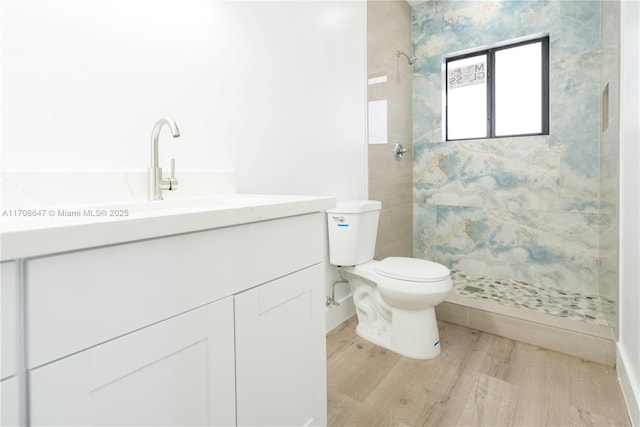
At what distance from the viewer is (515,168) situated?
2.63 metres

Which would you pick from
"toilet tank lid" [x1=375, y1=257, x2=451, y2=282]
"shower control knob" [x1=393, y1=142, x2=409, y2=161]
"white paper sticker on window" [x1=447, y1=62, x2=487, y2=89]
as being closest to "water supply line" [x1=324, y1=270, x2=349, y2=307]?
"toilet tank lid" [x1=375, y1=257, x2=451, y2=282]

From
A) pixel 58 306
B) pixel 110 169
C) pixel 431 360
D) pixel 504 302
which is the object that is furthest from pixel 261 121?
pixel 504 302

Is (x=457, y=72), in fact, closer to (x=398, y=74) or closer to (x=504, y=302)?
(x=398, y=74)

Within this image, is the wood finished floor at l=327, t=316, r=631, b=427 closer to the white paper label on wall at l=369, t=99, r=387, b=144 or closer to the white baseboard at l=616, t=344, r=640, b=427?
the white baseboard at l=616, t=344, r=640, b=427

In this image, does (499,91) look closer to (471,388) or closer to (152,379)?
(471,388)

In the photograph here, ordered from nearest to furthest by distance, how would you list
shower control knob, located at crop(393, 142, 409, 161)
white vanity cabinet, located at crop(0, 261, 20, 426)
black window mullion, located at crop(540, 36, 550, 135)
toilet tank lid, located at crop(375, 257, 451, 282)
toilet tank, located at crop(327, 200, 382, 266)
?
white vanity cabinet, located at crop(0, 261, 20, 426) < toilet tank lid, located at crop(375, 257, 451, 282) < toilet tank, located at crop(327, 200, 382, 266) < black window mullion, located at crop(540, 36, 550, 135) < shower control knob, located at crop(393, 142, 409, 161)

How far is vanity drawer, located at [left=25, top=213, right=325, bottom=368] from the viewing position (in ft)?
1.68

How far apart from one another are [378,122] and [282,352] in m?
1.98

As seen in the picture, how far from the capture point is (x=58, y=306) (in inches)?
20.6

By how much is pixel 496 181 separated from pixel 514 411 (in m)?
1.83

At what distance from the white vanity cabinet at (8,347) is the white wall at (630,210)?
1742 mm

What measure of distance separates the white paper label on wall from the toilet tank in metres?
0.67

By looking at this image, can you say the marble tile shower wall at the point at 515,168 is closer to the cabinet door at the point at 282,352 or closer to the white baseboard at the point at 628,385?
the white baseboard at the point at 628,385

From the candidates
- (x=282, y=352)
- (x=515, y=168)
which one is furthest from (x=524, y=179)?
(x=282, y=352)
